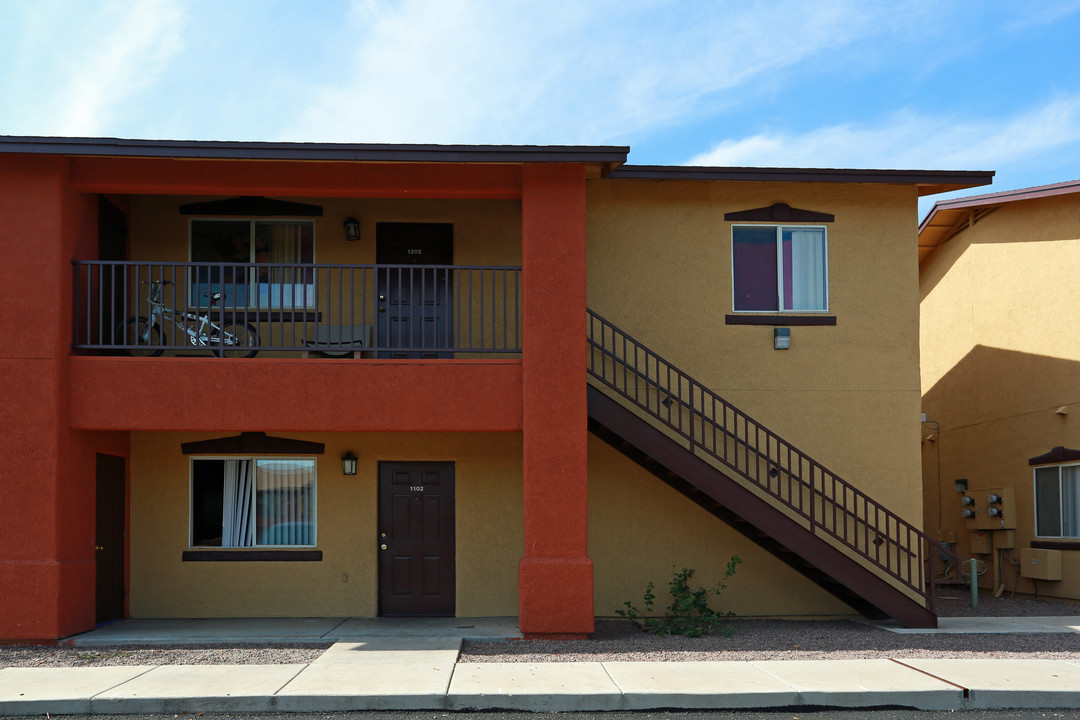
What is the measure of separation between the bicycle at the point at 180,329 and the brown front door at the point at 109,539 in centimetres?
155

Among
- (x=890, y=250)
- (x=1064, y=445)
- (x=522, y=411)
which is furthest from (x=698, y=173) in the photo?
(x=1064, y=445)

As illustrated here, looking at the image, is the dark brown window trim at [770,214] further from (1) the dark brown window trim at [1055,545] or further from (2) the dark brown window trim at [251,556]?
(2) the dark brown window trim at [251,556]

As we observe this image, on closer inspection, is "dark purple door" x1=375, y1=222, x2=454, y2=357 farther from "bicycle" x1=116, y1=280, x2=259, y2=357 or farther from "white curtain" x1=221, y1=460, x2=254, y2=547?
"white curtain" x1=221, y1=460, x2=254, y2=547

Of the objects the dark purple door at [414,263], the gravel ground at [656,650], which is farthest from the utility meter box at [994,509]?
the dark purple door at [414,263]

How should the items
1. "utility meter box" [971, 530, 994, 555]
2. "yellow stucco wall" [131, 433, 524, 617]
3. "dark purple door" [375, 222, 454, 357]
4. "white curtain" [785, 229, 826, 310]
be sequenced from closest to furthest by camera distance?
"yellow stucco wall" [131, 433, 524, 617] < "dark purple door" [375, 222, 454, 357] < "white curtain" [785, 229, 826, 310] < "utility meter box" [971, 530, 994, 555]

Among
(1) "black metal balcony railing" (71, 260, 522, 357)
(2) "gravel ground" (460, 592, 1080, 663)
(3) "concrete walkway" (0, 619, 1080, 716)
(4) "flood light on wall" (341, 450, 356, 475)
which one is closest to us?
(3) "concrete walkway" (0, 619, 1080, 716)

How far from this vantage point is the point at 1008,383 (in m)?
15.6

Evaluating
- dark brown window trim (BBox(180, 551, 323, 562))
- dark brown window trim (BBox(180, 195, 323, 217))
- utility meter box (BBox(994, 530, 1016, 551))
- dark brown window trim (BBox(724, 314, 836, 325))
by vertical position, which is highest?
dark brown window trim (BBox(180, 195, 323, 217))

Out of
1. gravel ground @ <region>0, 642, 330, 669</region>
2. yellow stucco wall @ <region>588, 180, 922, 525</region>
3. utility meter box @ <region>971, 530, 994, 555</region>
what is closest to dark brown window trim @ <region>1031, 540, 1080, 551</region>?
utility meter box @ <region>971, 530, 994, 555</region>

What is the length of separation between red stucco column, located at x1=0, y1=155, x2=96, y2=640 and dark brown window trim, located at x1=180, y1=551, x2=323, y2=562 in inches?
65.3

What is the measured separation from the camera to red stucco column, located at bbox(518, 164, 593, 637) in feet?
34.1

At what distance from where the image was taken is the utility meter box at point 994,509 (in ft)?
49.8

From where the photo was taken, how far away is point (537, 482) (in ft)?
34.9

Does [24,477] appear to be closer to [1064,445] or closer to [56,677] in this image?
[56,677]
